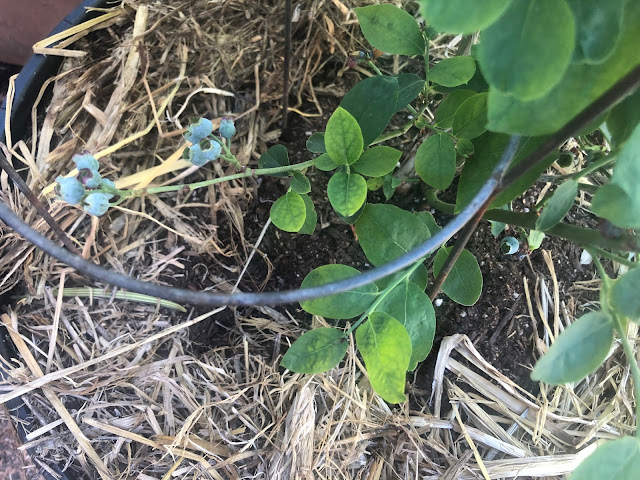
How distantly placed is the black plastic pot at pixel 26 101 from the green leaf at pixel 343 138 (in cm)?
66

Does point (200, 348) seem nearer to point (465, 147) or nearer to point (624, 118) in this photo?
point (465, 147)

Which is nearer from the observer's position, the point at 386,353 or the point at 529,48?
the point at 529,48

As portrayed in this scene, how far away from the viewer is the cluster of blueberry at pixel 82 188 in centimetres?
48

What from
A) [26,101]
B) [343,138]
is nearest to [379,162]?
[343,138]

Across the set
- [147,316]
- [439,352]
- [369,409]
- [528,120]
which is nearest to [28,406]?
[147,316]

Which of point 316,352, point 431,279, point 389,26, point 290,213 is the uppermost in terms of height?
point 389,26

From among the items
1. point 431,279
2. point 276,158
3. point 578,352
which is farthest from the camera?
point 431,279

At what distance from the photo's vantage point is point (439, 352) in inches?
32.2

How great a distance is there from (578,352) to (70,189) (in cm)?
52

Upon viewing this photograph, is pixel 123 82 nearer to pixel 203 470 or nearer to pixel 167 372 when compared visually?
pixel 167 372

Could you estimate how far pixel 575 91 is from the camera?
0.34 m

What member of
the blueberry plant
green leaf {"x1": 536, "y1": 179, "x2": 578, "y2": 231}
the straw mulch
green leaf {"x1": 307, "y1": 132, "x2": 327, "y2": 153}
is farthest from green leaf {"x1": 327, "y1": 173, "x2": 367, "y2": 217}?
the straw mulch

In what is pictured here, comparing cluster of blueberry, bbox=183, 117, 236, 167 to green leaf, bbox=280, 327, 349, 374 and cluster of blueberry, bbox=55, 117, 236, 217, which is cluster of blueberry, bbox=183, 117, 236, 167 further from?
green leaf, bbox=280, 327, 349, 374

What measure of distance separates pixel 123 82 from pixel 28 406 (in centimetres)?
66
